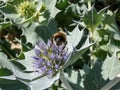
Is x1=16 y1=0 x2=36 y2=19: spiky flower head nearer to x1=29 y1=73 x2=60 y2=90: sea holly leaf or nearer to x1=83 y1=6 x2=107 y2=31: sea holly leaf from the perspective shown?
x1=83 y1=6 x2=107 y2=31: sea holly leaf

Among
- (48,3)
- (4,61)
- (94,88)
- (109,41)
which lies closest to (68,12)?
(48,3)

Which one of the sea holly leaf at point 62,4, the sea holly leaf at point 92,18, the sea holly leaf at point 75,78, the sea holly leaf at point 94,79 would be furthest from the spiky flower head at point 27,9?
the sea holly leaf at point 94,79

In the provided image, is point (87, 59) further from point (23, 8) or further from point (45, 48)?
point (45, 48)

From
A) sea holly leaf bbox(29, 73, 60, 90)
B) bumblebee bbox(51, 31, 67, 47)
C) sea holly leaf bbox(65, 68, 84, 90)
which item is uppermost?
bumblebee bbox(51, 31, 67, 47)

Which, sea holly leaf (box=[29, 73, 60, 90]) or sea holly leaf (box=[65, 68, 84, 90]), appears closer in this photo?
sea holly leaf (box=[29, 73, 60, 90])

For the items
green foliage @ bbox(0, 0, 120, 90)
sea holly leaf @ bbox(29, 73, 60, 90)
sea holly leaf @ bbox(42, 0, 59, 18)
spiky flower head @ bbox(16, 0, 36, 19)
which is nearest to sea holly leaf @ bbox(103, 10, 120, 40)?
green foliage @ bbox(0, 0, 120, 90)

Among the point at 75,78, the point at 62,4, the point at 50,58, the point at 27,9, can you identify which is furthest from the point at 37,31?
the point at 50,58
